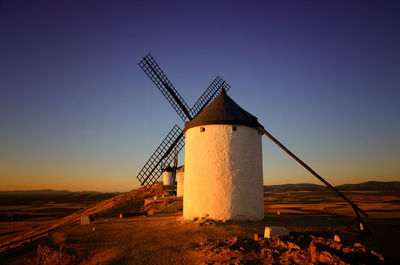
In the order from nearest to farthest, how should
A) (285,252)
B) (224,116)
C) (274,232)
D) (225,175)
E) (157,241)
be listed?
(285,252)
(274,232)
(157,241)
(225,175)
(224,116)

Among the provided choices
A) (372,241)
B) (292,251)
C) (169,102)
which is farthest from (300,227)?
(169,102)

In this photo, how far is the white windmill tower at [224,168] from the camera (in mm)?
10617

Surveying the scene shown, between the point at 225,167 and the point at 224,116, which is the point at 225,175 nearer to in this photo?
the point at 225,167

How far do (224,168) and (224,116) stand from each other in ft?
8.29

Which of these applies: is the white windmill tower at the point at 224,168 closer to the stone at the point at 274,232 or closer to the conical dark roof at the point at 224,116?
the conical dark roof at the point at 224,116

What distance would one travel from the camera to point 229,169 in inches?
424

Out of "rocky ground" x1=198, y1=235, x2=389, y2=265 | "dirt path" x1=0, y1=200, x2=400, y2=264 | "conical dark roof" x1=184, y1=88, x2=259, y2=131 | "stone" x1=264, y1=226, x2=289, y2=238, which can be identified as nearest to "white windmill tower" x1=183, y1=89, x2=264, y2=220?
"conical dark roof" x1=184, y1=88, x2=259, y2=131

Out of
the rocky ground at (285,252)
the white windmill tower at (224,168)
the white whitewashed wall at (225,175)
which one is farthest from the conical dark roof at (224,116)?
→ the rocky ground at (285,252)

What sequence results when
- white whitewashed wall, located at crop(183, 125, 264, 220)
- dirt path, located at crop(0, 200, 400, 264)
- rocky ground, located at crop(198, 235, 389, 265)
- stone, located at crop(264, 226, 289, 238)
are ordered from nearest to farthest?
1. rocky ground, located at crop(198, 235, 389, 265)
2. dirt path, located at crop(0, 200, 400, 264)
3. stone, located at crop(264, 226, 289, 238)
4. white whitewashed wall, located at crop(183, 125, 264, 220)

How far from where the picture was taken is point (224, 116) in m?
11.3

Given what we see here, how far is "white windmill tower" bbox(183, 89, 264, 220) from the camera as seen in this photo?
34.8 feet

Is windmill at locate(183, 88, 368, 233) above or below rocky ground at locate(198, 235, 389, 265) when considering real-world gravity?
above

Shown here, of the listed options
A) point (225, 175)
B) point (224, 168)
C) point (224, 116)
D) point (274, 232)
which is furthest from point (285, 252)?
point (224, 116)

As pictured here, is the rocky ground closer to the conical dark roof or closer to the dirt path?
the dirt path
